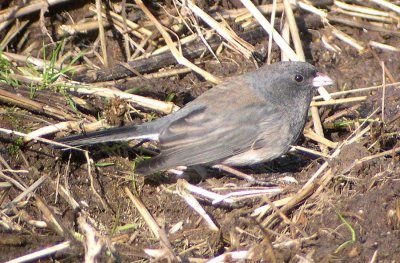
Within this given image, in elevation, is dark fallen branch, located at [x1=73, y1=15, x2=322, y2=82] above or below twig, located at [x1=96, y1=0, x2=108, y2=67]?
below

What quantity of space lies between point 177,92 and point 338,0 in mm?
1677

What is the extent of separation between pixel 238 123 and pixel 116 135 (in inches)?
31.0

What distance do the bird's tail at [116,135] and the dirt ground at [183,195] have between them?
8.1 inches

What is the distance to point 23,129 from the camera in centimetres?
420

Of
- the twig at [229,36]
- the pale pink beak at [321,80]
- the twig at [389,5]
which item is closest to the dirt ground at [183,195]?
the twig at [229,36]

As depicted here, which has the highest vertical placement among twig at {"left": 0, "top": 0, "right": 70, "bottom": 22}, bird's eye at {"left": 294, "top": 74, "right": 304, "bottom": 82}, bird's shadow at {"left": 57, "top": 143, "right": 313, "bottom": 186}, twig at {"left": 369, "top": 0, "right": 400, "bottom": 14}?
twig at {"left": 0, "top": 0, "right": 70, "bottom": 22}

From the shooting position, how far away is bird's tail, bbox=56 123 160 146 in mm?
4020

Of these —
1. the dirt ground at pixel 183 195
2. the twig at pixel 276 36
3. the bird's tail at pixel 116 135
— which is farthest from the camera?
the twig at pixel 276 36

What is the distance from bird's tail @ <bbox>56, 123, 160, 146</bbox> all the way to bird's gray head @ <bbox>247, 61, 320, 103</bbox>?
0.76 m

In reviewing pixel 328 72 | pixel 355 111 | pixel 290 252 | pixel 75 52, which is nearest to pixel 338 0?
pixel 328 72

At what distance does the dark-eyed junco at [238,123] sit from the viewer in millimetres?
4188

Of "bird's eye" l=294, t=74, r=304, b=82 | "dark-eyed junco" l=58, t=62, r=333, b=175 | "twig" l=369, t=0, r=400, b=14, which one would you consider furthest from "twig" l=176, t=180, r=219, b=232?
"twig" l=369, t=0, r=400, b=14

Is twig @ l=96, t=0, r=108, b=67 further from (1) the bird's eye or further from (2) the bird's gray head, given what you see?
(1) the bird's eye

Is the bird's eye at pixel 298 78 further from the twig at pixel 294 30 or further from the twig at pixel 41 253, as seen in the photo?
the twig at pixel 41 253
